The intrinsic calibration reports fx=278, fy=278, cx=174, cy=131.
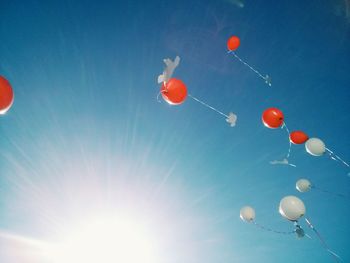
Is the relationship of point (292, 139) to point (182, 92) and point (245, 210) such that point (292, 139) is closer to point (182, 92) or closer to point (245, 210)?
point (245, 210)

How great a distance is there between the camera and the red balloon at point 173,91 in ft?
14.8

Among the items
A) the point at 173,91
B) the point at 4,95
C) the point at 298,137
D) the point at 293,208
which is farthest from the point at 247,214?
the point at 4,95

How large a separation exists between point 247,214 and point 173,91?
2909 mm

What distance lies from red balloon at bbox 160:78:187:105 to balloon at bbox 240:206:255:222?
2.68 m

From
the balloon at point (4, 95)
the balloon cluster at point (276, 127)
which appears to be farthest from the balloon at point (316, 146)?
the balloon at point (4, 95)

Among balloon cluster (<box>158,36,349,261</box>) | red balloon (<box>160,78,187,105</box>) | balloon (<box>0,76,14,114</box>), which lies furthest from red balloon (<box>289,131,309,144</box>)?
balloon (<box>0,76,14,114</box>)

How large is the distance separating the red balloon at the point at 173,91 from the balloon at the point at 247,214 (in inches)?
106

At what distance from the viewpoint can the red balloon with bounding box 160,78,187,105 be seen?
452cm

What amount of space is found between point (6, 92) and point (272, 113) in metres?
4.27

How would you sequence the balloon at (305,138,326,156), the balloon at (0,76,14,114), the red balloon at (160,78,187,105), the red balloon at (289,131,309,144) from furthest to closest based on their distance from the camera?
the red balloon at (289,131,309,144) < the balloon at (305,138,326,156) < the red balloon at (160,78,187,105) < the balloon at (0,76,14,114)

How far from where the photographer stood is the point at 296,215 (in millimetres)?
4594

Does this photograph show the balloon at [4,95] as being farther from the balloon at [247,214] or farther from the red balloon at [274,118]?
the balloon at [247,214]

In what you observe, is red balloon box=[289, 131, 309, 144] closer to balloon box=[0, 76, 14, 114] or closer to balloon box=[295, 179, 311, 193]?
balloon box=[295, 179, 311, 193]

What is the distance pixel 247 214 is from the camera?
5.54m
